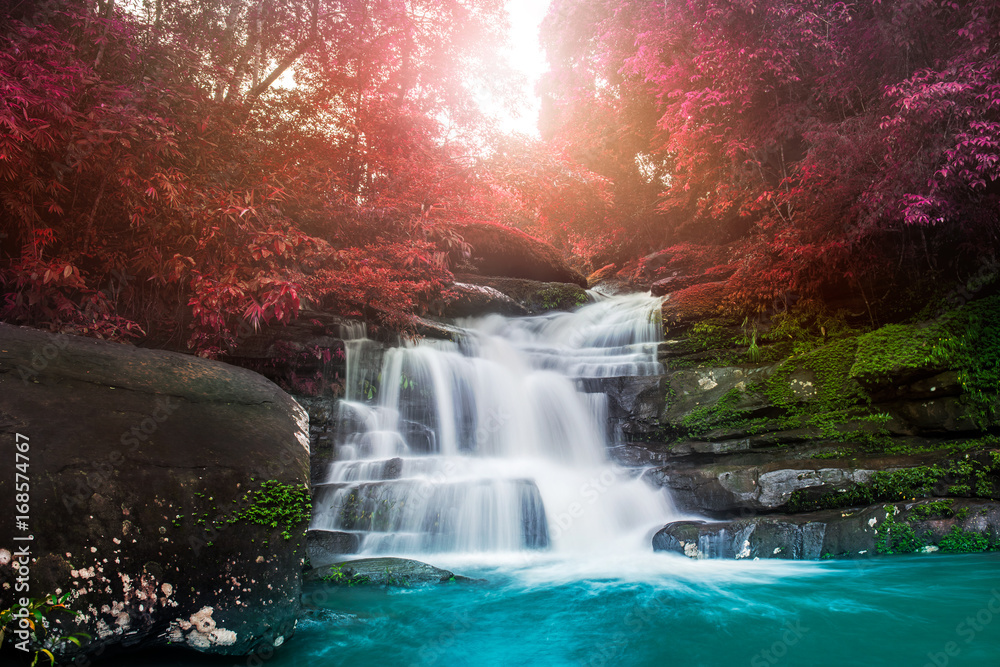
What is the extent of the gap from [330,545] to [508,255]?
10.5 meters

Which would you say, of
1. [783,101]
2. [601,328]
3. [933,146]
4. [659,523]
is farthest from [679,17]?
[659,523]

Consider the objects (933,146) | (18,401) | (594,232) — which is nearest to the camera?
(18,401)

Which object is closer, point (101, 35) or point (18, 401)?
point (18, 401)

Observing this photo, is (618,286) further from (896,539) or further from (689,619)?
(689,619)

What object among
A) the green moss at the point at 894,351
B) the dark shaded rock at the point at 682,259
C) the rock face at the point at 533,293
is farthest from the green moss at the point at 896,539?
the dark shaded rock at the point at 682,259

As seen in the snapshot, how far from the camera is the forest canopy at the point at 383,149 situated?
5160mm

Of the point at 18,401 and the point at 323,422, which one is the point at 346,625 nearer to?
the point at 18,401

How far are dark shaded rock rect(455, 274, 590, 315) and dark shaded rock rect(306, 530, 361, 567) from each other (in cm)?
866

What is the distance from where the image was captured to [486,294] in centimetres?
1284

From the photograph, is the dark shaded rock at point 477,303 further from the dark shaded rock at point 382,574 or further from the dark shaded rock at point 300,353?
the dark shaded rock at point 382,574

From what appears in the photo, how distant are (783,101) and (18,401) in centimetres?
1341

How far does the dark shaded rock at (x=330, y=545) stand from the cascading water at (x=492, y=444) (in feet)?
Answer: 0.51

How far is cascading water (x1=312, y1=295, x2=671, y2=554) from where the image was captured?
261 inches

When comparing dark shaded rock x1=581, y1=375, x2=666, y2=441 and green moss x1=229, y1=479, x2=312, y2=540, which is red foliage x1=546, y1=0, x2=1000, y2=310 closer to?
dark shaded rock x1=581, y1=375, x2=666, y2=441
